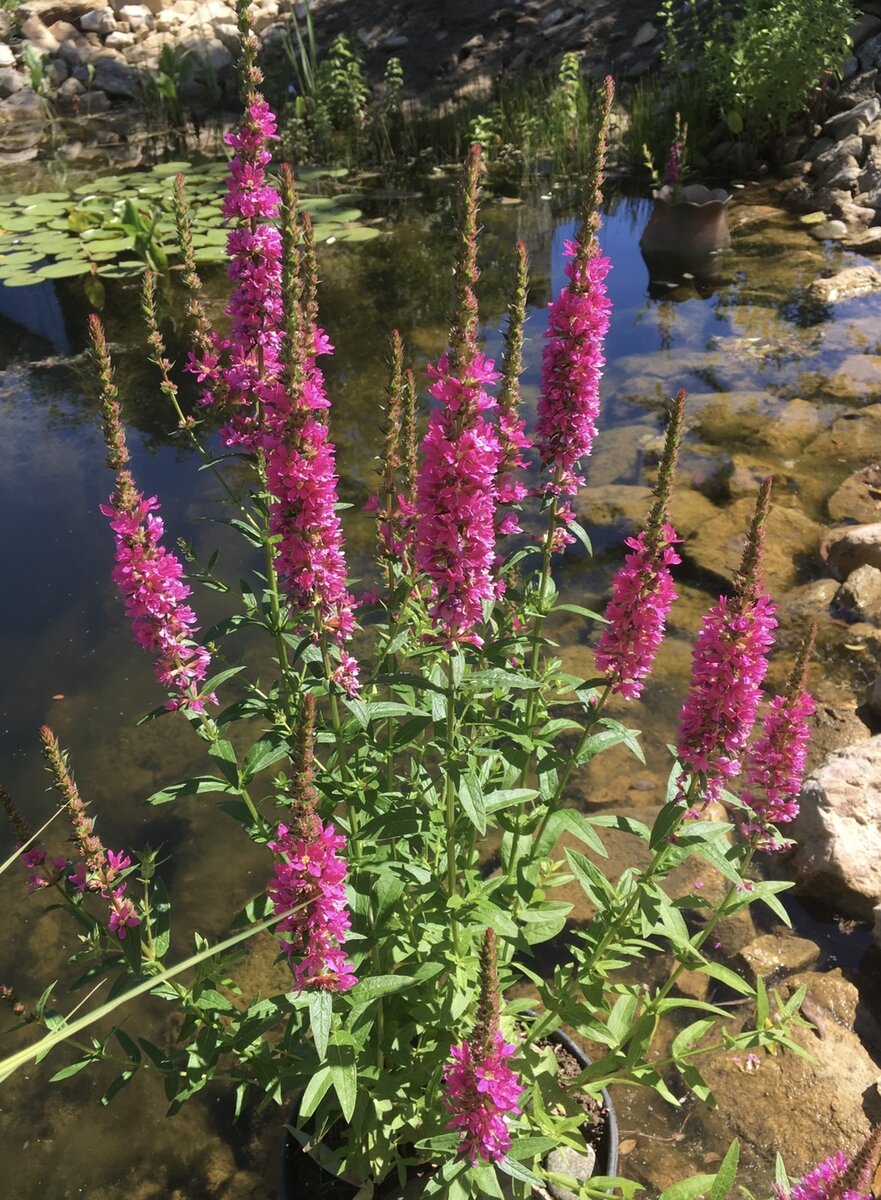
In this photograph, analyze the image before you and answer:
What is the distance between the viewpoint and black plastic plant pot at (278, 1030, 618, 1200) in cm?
326

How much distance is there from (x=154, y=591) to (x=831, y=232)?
37.6 feet

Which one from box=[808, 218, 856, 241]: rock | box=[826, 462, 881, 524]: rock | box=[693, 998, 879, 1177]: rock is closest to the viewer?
box=[693, 998, 879, 1177]: rock

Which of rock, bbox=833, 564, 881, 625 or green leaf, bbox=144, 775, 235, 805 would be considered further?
rock, bbox=833, 564, 881, 625

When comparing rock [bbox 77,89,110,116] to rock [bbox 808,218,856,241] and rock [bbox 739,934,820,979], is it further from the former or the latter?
rock [bbox 739,934,820,979]

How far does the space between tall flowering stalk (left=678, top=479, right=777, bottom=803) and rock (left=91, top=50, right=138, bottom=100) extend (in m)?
20.6

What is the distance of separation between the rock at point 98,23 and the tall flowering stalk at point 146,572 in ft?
72.2

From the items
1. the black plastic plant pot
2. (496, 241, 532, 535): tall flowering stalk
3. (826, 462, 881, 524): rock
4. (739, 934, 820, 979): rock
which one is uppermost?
(496, 241, 532, 535): tall flowering stalk

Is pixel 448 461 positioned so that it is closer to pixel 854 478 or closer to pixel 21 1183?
pixel 21 1183

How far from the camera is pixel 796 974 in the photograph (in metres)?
4.16

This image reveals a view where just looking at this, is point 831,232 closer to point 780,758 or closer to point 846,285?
point 846,285

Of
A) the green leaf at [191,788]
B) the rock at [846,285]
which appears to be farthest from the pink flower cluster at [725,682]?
the rock at [846,285]

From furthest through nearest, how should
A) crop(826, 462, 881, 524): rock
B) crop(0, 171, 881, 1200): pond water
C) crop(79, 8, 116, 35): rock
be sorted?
1. crop(79, 8, 116, 35): rock
2. crop(826, 462, 881, 524): rock
3. crop(0, 171, 881, 1200): pond water

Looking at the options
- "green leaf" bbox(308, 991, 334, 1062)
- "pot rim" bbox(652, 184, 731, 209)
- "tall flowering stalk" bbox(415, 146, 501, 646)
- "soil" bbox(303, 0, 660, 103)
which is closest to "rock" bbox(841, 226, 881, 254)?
"pot rim" bbox(652, 184, 731, 209)

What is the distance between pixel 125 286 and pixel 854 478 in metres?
8.62
